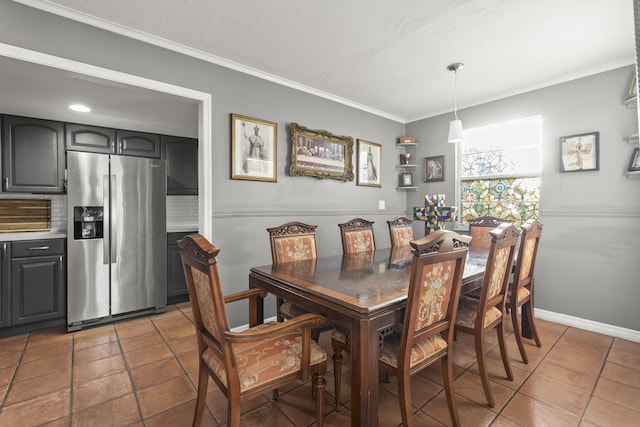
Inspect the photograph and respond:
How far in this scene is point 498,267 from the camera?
5.91 ft

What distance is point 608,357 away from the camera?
2.28m

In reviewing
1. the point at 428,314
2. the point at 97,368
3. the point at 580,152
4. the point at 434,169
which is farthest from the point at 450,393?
the point at 434,169

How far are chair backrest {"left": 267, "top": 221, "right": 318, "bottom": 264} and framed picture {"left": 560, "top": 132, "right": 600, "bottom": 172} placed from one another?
2661 mm

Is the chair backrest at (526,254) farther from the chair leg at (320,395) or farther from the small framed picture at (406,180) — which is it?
the small framed picture at (406,180)

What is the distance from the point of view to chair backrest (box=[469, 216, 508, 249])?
299cm

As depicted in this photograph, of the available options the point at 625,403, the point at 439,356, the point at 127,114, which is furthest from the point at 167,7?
the point at 625,403

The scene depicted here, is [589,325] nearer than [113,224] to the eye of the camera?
Yes

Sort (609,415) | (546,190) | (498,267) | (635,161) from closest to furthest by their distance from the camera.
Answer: (609,415) → (498,267) → (635,161) → (546,190)

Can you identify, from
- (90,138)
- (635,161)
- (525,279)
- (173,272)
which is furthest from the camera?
(173,272)

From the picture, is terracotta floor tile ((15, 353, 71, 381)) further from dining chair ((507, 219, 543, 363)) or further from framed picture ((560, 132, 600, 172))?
framed picture ((560, 132, 600, 172))

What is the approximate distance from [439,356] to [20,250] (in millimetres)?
3733

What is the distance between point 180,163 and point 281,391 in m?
3.24

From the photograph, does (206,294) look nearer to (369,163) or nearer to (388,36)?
(388,36)

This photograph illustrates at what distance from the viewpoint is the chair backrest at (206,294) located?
115 cm
